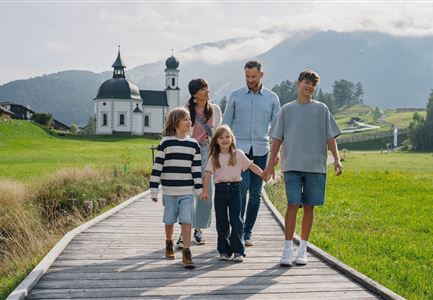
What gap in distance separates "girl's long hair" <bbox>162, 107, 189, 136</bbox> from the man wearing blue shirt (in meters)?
1.06

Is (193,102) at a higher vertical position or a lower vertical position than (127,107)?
lower

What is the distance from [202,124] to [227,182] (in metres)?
0.97

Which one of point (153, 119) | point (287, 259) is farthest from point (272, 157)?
point (153, 119)

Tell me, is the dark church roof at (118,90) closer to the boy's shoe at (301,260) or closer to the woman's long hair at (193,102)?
the woman's long hair at (193,102)

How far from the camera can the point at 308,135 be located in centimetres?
637

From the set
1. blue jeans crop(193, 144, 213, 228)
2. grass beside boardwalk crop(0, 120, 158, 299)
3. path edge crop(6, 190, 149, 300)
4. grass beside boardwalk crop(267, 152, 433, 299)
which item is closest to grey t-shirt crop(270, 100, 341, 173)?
blue jeans crop(193, 144, 213, 228)

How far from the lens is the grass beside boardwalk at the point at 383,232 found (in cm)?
678

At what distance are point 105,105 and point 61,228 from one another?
284 ft

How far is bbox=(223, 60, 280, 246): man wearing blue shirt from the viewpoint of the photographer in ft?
23.7

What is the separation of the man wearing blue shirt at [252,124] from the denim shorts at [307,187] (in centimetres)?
93

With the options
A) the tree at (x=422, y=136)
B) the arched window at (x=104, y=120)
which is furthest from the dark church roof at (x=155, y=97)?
the tree at (x=422, y=136)

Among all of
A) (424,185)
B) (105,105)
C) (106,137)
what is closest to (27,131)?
(106,137)

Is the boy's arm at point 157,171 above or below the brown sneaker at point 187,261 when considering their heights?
above

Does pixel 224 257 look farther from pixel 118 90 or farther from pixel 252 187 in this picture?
pixel 118 90
